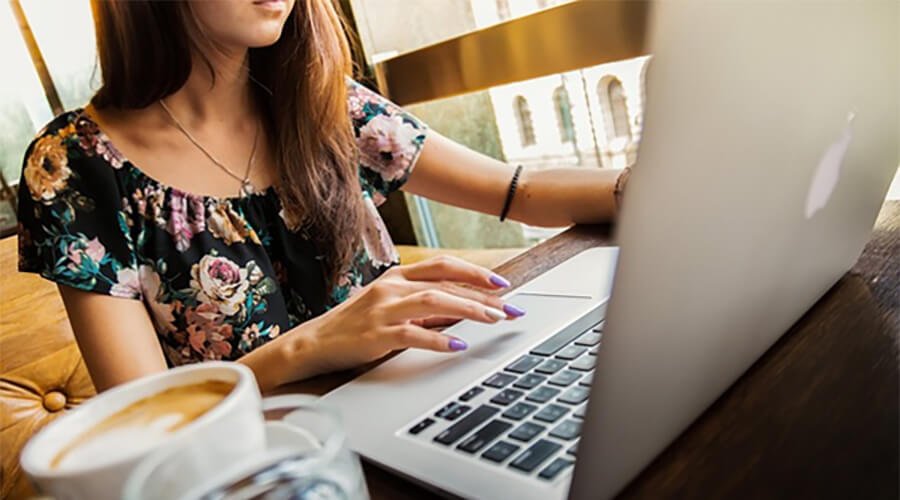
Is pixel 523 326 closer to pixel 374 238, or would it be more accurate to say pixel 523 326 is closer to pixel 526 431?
pixel 526 431

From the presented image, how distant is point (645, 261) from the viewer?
0.22 metres

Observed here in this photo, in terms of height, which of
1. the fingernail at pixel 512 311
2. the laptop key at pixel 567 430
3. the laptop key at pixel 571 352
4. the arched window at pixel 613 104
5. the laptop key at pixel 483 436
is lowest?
the arched window at pixel 613 104

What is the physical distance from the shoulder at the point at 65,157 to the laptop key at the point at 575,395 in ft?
2.06

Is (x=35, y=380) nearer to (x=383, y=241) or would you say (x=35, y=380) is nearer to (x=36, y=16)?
(x=383, y=241)

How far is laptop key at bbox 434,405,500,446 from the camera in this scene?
13.7 inches

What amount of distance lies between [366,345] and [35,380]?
100cm

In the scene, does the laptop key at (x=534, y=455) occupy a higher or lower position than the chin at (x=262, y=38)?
lower

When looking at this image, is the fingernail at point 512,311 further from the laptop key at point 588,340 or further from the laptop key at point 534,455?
the laptop key at point 534,455

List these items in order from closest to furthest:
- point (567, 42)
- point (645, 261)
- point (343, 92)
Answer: point (645, 261), point (343, 92), point (567, 42)

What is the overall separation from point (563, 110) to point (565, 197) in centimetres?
224

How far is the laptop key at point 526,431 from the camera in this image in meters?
0.32

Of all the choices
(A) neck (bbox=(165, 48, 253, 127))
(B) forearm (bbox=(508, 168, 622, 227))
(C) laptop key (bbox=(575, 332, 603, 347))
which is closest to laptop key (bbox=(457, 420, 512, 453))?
(C) laptop key (bbox=(575, 332, 603, 347))

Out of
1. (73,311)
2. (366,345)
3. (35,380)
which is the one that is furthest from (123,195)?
(35,380)

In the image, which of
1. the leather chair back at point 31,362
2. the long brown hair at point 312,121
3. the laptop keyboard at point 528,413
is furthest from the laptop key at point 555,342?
the leather chair back at point 31,362
